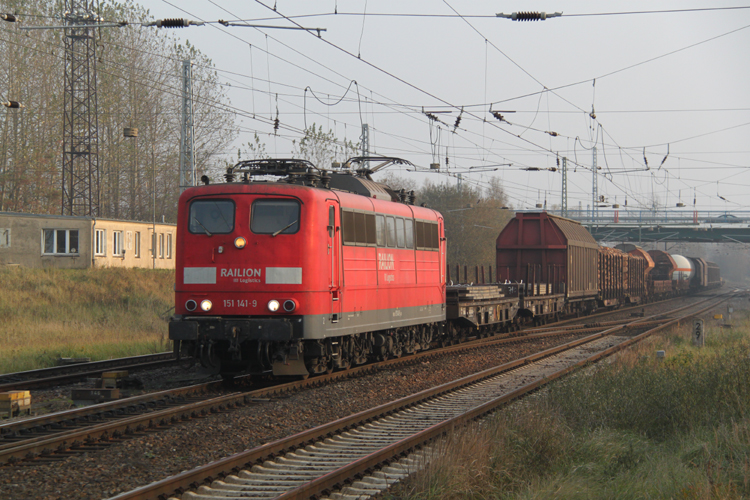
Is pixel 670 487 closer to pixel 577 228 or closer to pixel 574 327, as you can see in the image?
pixel 574 327

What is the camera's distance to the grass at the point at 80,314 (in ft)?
56.0

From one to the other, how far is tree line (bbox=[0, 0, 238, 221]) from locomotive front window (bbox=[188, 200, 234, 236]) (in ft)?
95.7

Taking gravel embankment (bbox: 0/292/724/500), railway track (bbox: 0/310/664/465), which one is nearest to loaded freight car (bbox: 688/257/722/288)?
gravel embankment (bbox: 0/292/724/500)

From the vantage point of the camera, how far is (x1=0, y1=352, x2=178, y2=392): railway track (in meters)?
12.1

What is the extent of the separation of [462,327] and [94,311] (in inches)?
516

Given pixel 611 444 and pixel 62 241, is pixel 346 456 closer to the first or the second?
pixel 611 444

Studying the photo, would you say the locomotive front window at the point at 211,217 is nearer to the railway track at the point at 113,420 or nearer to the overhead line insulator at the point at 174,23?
the railway track at the point at 113,420

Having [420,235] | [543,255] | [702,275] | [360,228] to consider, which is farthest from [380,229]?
[702,275]

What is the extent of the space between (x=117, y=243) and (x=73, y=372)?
985 inches

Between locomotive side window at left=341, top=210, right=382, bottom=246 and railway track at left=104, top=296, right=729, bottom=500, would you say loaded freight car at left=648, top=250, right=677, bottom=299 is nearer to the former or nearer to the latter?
locomotive side window at left=341, top=210, right=382, bottom=246

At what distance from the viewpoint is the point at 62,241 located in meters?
35.8

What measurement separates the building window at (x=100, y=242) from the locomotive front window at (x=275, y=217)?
26.4 meters

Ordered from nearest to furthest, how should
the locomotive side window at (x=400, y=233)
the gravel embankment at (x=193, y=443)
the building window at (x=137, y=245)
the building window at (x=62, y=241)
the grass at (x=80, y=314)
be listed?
the gravel embankment at (x=193, y=443) → the locomotive side window at (x=400, y=233) → the grass at (x=80, y=314) → the building window at (x=62, y=241) → the building window at (x=137, y=245)

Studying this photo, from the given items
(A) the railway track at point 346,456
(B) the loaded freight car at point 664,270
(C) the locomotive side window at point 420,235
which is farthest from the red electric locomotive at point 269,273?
(B) the loaded freight car at point 664,270
